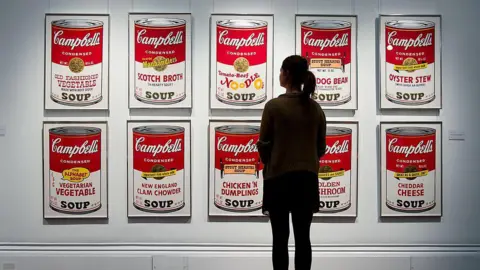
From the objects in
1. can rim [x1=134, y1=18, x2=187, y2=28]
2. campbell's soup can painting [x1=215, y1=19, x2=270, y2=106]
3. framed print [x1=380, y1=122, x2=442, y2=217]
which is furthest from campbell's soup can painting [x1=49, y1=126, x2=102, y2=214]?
framed print [x1=380, y1=122, x2=442, y2=217]

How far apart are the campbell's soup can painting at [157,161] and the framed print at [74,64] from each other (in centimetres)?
36

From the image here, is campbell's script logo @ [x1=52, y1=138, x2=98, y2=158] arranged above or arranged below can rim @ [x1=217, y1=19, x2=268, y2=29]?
below

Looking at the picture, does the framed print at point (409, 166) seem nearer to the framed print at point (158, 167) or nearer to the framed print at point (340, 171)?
the framed print at point (340, 171)

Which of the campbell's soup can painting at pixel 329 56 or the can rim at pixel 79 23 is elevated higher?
the can rim at pixel 79 23

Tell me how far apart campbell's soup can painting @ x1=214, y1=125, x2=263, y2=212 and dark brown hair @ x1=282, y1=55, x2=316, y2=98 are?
896mm

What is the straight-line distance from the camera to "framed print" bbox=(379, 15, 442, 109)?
3.13m

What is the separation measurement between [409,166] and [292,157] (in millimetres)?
1336

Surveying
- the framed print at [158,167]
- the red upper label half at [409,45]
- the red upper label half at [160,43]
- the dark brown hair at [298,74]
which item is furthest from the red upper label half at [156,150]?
the red upper label half at [409,45]

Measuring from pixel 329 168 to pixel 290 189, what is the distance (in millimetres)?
1024

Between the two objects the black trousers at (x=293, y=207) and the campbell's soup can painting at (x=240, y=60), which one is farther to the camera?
the campbell's soup can painting at (x=240, y=60)

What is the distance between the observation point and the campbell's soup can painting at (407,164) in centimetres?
314

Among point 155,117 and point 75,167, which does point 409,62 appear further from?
point 75,167

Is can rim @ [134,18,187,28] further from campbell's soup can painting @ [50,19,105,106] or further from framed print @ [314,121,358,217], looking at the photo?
framed print @ [314,121,358,217]

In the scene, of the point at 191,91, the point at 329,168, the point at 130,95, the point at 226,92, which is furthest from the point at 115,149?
the point at 329,168
